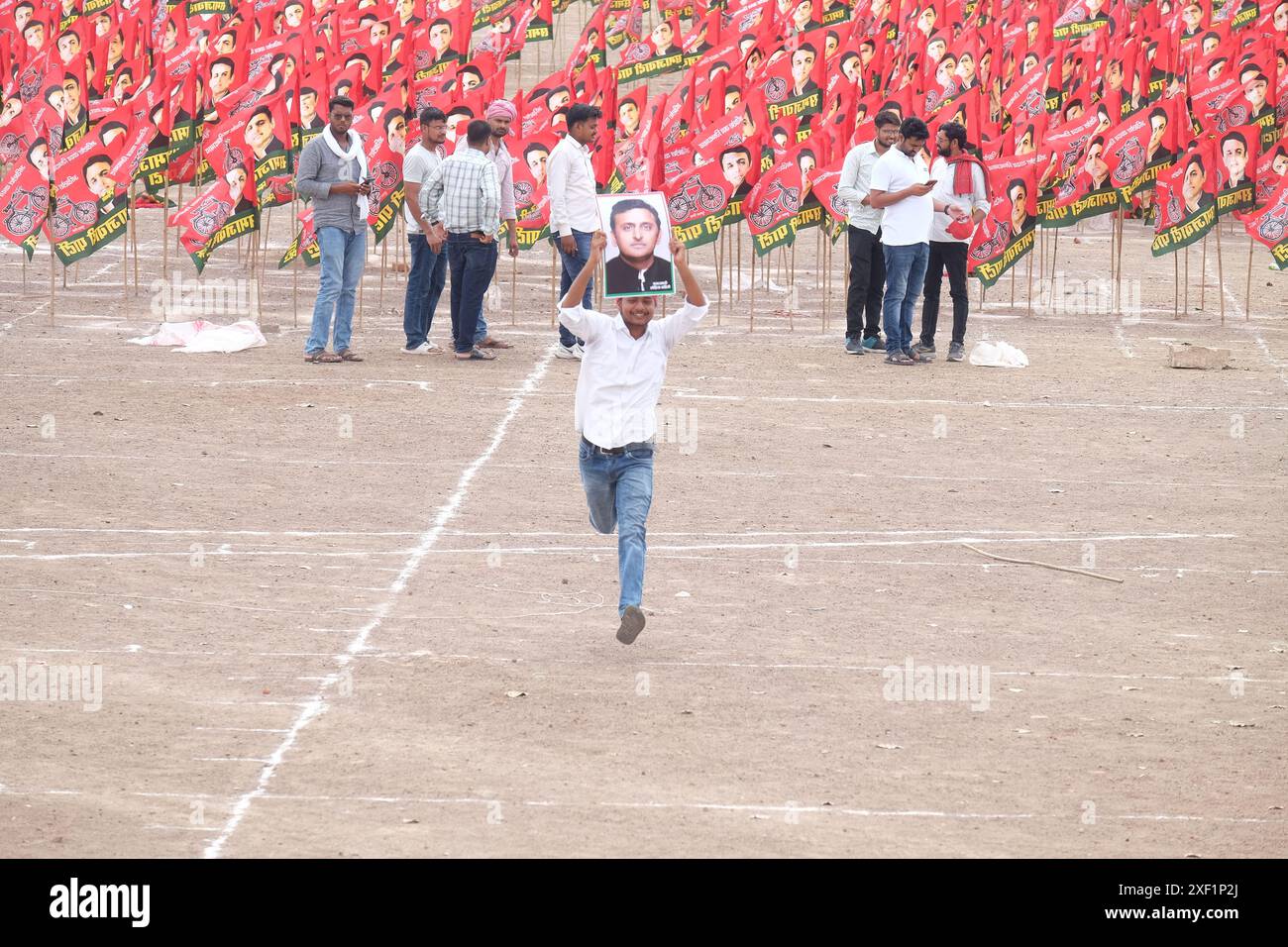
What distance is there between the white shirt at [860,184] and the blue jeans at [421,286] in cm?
341

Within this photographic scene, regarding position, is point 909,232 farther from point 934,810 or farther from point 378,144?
point 934,810

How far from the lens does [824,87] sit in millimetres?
18891

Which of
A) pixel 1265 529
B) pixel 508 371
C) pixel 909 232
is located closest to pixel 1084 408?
pixel 909 232

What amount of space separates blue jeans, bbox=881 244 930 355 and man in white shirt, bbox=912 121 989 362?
5.5 inches

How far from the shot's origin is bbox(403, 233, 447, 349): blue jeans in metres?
15.2

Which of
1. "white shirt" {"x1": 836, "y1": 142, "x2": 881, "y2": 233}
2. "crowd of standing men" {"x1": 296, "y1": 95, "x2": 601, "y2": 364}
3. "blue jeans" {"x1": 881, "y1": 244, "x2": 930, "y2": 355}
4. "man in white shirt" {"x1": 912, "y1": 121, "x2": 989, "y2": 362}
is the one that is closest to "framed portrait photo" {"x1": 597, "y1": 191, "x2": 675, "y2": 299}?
"crowd of standing men" {"x1": 296, "y1": 95, "x2": 601, "y2": 364}

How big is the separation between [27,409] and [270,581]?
4.53 meters

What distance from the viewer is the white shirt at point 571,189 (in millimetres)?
14977

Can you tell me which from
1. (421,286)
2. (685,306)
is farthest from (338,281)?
(685,306)

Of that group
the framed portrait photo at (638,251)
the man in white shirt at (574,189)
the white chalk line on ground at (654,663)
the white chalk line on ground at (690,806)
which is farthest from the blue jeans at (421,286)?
the white chalk line on ground at (690,806)

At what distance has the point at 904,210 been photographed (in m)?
15.2

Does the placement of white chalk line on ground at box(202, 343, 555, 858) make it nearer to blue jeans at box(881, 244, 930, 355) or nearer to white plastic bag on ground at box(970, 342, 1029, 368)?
blue jeans at box(881, 244, 930, 355)

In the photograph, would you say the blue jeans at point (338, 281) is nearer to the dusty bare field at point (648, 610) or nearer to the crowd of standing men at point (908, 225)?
the dusty bare field at point (648, 610)

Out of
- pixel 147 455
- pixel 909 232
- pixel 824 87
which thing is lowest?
pixel 147 455
